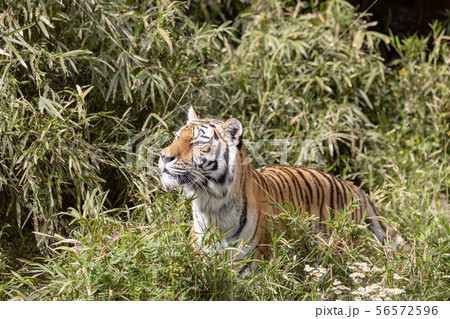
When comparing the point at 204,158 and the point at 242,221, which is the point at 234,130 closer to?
the point at 204,158

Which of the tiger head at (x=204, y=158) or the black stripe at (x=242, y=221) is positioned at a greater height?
the tiger head at (x=204, y=158)

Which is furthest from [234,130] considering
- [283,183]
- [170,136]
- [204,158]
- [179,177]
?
[170,136]

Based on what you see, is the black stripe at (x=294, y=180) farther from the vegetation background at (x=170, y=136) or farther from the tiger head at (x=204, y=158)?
the tiger head at (x=204, y=158)

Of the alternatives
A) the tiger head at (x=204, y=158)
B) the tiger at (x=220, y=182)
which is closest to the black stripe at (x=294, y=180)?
the tiger at (x=220, y=182)

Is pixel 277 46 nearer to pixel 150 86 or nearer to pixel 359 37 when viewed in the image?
pixel 359 37

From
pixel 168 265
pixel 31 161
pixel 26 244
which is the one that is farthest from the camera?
pixel 26 244

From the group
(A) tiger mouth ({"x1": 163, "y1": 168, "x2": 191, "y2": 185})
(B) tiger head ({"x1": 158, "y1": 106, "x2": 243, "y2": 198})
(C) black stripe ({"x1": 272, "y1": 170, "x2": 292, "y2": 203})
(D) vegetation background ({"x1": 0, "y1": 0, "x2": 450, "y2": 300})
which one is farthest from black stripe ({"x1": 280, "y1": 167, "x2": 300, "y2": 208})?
(A) tiger mouth ({"x1": 163, "y1": 168, "x2": 191, "y2": 185})

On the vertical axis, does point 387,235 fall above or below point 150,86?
below

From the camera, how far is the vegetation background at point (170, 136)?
9.52 feet

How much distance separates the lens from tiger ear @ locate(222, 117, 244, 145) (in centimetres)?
317

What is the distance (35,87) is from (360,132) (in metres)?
2.67

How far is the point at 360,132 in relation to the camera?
5039 millimetres

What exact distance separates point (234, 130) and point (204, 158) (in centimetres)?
22
